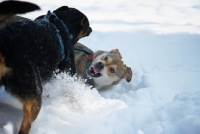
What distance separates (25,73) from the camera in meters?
2.34

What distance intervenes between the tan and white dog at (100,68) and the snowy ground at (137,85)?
0.62 ft

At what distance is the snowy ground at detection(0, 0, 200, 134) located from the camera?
2635mm

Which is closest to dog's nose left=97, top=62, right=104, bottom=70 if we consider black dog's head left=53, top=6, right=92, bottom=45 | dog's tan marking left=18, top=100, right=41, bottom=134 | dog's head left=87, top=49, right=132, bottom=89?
dog's head left=87, top=49, right=132, bottom=89

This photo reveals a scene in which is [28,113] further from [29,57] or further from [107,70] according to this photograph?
[107,70]

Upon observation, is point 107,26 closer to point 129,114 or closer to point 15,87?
point 129,114

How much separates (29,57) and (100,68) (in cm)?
278

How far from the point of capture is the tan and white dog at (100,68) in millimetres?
5027

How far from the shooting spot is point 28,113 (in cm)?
235

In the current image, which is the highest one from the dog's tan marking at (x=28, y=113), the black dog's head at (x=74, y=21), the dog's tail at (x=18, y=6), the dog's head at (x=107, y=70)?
the dog's tail at (x=18, y=6)


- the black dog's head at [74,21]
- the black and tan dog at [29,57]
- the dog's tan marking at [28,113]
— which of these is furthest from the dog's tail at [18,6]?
the black dog's head at [74,21]

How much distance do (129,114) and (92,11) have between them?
24.0ft

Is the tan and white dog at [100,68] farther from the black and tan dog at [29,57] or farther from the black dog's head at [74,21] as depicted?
the black and tan dog at [29,57]

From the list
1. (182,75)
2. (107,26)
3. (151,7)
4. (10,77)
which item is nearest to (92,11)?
(107,26)

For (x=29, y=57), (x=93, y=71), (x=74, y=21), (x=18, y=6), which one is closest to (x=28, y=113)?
(x=29, y=57)
